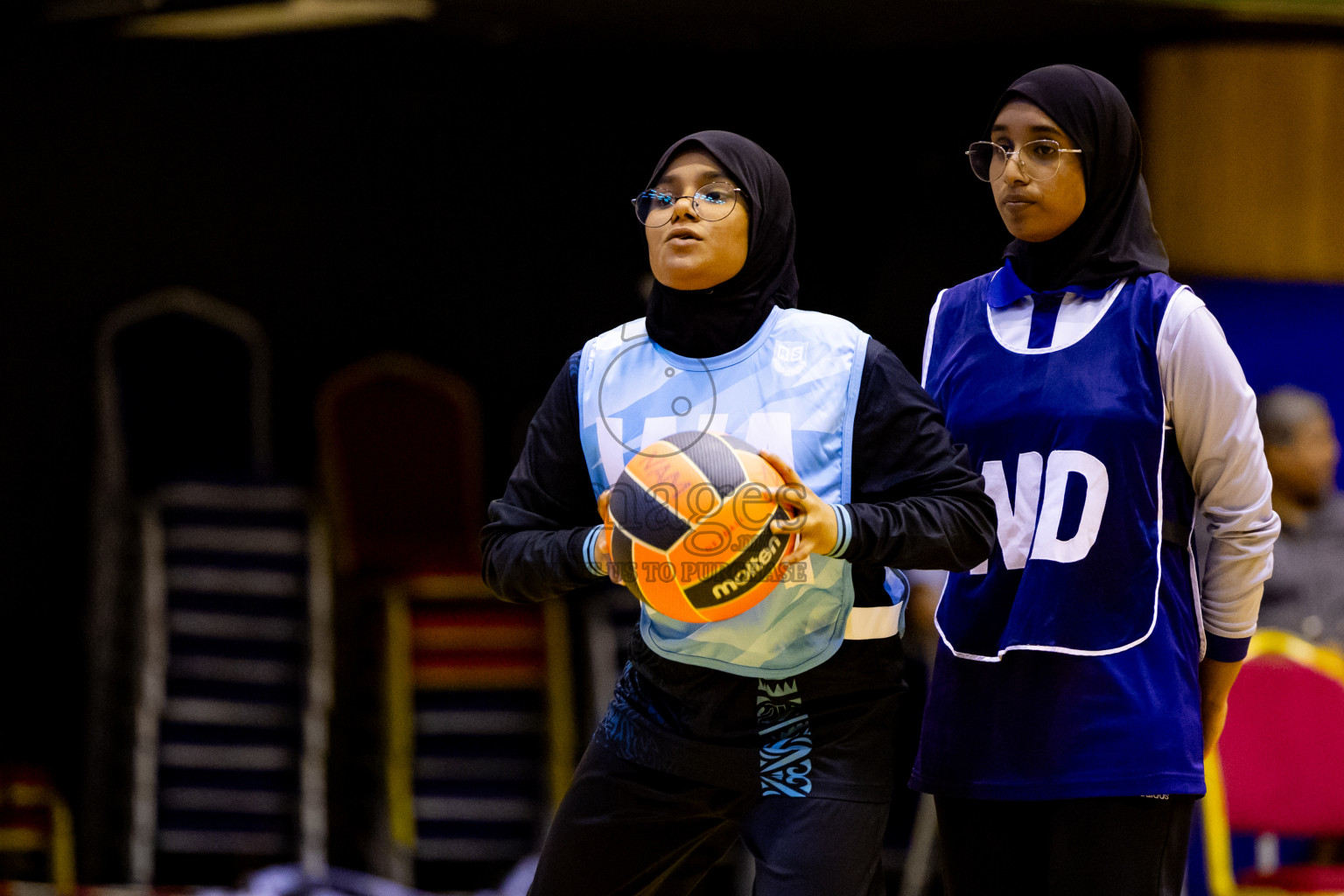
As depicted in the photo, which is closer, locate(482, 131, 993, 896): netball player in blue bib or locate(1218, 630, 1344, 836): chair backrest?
locate(482, 131, 993, 896): netball player in blue bib

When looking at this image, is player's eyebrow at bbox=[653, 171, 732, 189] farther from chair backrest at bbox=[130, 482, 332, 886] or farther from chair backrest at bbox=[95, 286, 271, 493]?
chair backrest at bbox=[95, 286, 271, 493]

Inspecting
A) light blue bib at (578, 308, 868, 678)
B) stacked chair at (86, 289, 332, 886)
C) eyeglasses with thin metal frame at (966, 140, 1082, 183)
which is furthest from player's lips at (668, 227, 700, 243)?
stacked chair at (86, 289, 332, 886)

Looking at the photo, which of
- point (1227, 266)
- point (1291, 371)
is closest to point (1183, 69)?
point (1227, 266)

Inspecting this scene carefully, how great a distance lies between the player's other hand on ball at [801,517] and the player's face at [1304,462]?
9.37 feet

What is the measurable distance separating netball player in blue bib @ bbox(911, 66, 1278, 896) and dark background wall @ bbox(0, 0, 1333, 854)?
313cm

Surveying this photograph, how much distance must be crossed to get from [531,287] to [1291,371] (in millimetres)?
2665

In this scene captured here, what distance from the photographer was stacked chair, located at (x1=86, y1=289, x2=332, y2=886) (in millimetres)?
4828

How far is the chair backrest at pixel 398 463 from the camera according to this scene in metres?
5.33

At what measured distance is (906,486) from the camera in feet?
6.86

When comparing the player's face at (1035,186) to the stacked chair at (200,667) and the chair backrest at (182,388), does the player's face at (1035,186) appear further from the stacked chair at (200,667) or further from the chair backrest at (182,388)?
the chair backrest at (182,388)

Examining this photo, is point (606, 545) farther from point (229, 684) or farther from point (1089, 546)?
point (229, 684)

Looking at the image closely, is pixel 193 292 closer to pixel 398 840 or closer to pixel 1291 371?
pixel 398 840

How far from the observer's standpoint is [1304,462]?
440cm

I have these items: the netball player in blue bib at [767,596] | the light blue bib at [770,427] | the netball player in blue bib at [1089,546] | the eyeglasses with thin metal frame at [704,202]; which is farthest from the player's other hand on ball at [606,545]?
the netball player in blue bib at [1089,546]
